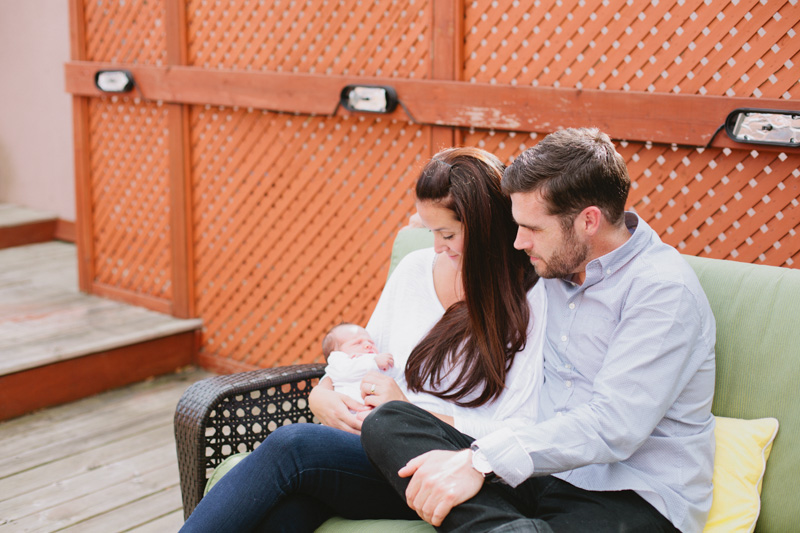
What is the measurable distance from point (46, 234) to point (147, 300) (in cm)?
194

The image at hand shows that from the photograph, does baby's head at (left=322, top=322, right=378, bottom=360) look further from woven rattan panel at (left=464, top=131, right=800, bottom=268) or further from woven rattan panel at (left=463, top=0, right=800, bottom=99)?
woven rattan panel at (left=463, top=0, right=800, bottom=99)

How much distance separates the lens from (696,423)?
5.51ft

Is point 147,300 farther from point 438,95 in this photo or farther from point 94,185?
point 438,95

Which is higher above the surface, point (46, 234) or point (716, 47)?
point (716, 47)

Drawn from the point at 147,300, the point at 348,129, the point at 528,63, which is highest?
the point at 528,63

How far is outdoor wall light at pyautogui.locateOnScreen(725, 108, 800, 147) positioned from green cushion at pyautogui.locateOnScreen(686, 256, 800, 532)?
1.83ft

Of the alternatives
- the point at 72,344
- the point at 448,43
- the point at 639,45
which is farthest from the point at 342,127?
the point at 72,344

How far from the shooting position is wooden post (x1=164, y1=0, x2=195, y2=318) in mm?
3895

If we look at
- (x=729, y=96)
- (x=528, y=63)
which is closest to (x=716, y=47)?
(x=729, y=96)

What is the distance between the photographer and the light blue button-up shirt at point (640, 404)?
160 centimetres

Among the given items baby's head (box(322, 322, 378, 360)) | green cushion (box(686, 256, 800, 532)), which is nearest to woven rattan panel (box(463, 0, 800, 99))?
green cushion (box(686, 256, 800, 532))

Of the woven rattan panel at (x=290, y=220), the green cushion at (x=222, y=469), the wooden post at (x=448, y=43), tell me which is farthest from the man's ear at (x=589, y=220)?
the woven rattan panel at (x=290, y=220)

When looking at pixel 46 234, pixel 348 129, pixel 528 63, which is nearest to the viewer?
pixel 528 63

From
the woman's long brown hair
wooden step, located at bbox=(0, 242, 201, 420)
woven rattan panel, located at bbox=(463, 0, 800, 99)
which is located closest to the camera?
the woman's long brown hair
